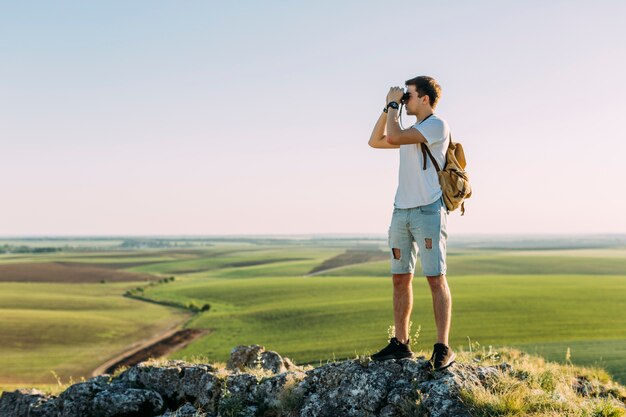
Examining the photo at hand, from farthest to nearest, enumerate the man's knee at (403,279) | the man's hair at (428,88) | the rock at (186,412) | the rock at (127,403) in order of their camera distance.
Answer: the rock at (127,403) < the rock at (186,412) < the man's knee at (403,279) < the man's hair at (428,88)

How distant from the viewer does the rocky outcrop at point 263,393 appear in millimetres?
6133

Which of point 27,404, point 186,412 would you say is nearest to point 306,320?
point 27,404

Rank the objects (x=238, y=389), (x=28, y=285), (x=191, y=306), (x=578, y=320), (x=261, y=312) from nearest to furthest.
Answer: (x=238, y=389)
(x=578, y=320)
(x=261, y=312)
(x=191, y=306)
(x=28, y=285)

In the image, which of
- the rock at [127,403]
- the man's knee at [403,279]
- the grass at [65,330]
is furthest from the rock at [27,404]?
the grass at [65,330]

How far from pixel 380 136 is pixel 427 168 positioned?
83 centimetres

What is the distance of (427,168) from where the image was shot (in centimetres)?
640

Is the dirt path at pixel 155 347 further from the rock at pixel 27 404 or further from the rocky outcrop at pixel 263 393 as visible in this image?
the rocky outcrop at pixel 263 393

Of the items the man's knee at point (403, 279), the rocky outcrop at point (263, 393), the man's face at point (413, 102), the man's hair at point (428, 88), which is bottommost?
the rocky outcrop at point (263, 393)

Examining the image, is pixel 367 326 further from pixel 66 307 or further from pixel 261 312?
pixel 66 307

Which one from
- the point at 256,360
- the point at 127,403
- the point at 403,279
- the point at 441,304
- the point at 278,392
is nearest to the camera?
the point at 441,304

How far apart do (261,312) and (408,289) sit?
41435 mm

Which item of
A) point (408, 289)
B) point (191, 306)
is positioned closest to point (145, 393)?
point (408, 289)

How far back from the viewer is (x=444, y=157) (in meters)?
6.43

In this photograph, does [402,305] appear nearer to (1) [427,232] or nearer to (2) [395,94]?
(1) [427,232]
